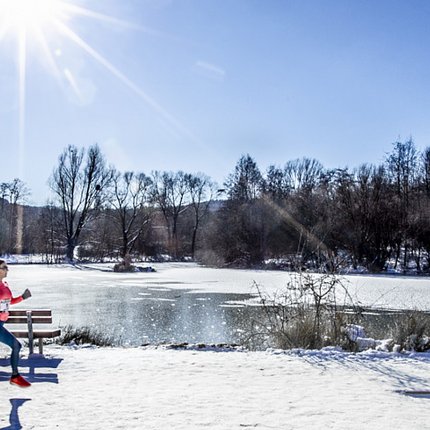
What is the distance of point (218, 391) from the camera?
557 centimetres

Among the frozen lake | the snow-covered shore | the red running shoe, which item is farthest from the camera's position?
the frozen lake

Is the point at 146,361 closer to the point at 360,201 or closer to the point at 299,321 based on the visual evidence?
the point at 299,321

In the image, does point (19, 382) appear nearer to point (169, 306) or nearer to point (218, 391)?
point (218, 391)

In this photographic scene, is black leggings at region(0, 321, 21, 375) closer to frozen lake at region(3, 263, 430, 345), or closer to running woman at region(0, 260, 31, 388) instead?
running woman at region(0, 260, 31, 388)

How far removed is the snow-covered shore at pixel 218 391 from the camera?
448 centimetres

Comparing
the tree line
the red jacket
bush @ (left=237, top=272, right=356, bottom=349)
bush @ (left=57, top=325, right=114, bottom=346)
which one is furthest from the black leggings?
the tree line

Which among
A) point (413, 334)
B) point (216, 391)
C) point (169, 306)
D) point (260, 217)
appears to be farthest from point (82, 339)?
point (260, 217)

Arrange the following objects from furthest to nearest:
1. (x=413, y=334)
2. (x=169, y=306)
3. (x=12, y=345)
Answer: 1. (x=169, y=306)
2. (x=413, y=334)
3. (x=12, y=345)

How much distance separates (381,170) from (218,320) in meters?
35.3

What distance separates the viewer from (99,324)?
13.6 m

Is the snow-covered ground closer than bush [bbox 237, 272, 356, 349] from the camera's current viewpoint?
Yes

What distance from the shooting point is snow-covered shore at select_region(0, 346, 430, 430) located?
4.48m

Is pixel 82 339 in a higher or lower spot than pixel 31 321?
lower

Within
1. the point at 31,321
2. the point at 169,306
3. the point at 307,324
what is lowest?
the point at 169,306
